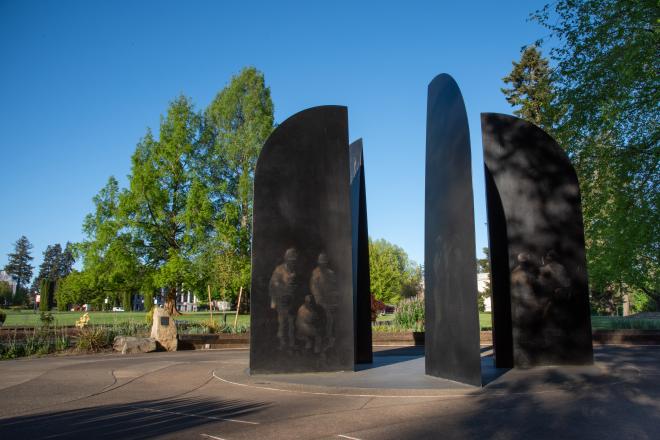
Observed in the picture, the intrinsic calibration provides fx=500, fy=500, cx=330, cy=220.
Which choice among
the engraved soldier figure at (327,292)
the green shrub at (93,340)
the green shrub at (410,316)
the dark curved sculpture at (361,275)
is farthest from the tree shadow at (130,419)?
the green shrub at (410,316)

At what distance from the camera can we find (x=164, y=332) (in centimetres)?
1734

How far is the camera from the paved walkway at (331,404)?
18.5 feet

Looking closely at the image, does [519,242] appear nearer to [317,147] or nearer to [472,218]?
[472,218]

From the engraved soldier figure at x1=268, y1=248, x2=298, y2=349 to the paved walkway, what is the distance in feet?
2.93

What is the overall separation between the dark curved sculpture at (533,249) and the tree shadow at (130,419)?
264 inches

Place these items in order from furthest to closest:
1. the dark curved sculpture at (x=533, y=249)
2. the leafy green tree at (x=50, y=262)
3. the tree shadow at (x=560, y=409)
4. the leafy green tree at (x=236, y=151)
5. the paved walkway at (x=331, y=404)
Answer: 1. the leafy green tree at (x=50, y=262)
2. the leafy green tree at (x=236, y=151)
3. the dark curved sculpture at (x=533, y=249)
4. the paved walkway at (x=331, y=404)
5. the tree shadow at (x=560, y=409)

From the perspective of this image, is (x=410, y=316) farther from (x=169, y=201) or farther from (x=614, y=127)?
(x=169, y=201)

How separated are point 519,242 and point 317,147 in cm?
523

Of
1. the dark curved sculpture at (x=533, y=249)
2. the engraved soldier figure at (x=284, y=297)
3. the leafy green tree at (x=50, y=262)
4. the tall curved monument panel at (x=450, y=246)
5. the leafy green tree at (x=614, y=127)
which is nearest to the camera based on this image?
the tall curved monument panel at (x=450, y=246)

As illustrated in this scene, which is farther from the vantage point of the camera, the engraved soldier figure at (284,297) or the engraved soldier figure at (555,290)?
the engraved soldier figure at (555,290)

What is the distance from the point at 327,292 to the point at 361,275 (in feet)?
6.93

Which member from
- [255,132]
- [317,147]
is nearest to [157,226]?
[255,132]

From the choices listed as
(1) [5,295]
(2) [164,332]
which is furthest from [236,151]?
(1) [5,295]

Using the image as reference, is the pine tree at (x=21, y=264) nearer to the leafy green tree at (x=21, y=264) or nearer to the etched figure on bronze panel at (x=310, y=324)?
the leafy green tree at (x=21, y=264)
